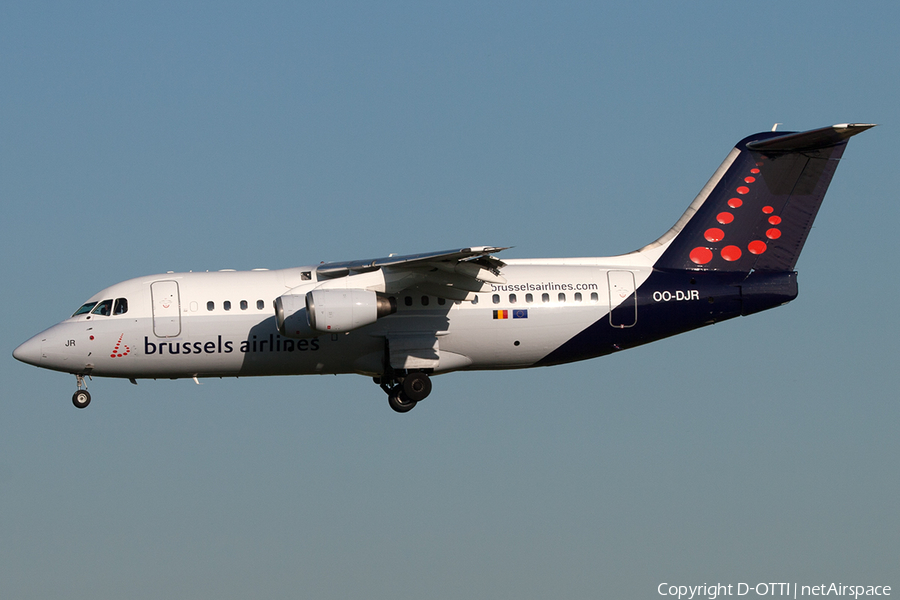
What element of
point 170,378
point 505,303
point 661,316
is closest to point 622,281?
point 661,316

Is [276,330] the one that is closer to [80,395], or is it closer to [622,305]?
[80,395]

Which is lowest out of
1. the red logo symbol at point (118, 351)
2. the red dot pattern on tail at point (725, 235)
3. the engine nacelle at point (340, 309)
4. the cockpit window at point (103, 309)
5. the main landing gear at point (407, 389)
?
the main landing gear at point (407, 389)

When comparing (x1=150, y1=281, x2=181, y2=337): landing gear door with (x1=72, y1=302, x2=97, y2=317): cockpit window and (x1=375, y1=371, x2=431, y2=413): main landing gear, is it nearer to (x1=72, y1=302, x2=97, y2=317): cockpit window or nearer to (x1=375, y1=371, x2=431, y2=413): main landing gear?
(x1=72, y1=302, x2=97, y2=317): cockpit window

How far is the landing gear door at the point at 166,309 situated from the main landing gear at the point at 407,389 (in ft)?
13.9

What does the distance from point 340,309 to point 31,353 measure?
6423 mm

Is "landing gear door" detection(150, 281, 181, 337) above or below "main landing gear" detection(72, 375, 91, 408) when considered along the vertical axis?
above

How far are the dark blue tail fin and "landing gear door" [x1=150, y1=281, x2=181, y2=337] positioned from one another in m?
9.77

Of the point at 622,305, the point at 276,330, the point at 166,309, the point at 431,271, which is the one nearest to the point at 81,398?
the point at 166,309

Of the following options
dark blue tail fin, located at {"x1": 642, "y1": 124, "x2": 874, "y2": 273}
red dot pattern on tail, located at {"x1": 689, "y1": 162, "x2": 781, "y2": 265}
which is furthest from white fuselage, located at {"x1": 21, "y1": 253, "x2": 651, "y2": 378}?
dark blue tail fin, located at {"x1": 642, "y1": 124, "x2": 874, "y2": 273}

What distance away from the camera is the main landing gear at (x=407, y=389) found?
21844 millimetres

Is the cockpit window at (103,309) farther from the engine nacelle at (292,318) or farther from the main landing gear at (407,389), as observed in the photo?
the main landing gear at (407,389)

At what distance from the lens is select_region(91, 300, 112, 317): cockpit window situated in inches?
852

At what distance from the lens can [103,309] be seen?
21703mm

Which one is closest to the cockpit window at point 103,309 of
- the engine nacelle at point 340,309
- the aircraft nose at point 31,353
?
the aircraft nose at point 31,353
